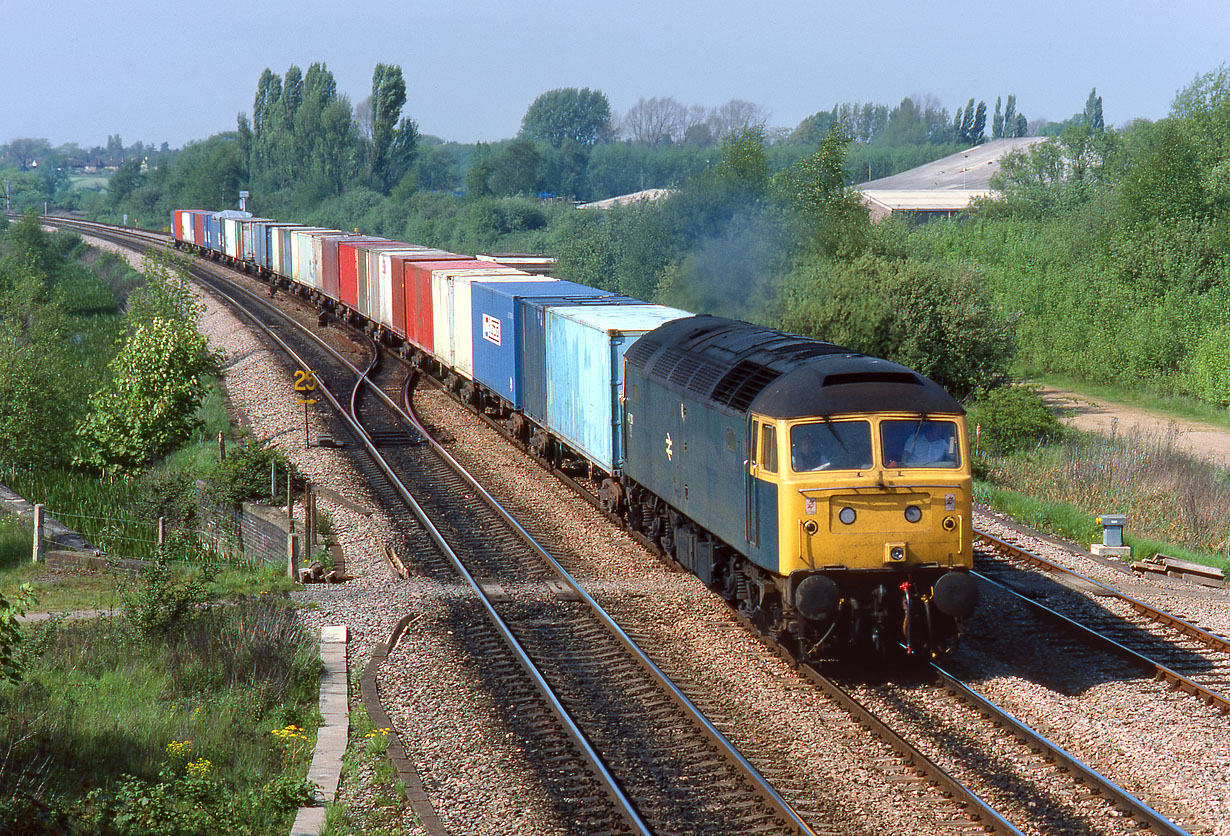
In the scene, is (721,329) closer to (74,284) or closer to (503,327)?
(503,327)

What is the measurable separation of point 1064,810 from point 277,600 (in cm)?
1038

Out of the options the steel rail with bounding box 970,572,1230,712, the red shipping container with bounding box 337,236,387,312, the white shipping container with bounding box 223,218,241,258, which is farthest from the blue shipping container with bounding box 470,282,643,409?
the white shipping container with bounding box 223,218,241,258

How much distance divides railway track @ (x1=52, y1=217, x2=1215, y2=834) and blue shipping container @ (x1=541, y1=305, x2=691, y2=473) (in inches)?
59.6

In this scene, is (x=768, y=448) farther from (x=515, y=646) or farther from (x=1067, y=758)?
(x=1067, y=758)

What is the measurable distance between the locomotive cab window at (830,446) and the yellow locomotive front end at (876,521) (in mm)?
10

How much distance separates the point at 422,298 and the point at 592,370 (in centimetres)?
1594

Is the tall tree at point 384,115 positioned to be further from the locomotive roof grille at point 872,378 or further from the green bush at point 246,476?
the locomotive roof grille at point 872,378

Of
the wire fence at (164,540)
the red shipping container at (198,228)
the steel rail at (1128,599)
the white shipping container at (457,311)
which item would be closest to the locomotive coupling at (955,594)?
the steel rail at (1128,599)

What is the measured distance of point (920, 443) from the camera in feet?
41.5

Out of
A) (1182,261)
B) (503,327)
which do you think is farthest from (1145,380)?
(503,327)

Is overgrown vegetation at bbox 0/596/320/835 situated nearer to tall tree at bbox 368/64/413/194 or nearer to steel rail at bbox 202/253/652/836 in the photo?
steel rail at bbox 202/253/652/836

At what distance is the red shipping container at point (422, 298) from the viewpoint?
34456 millimetres

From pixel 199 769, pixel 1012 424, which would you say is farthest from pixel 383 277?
Answer: pixel 199 769

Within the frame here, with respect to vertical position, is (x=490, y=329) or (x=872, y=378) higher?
(x=490, y=329)
